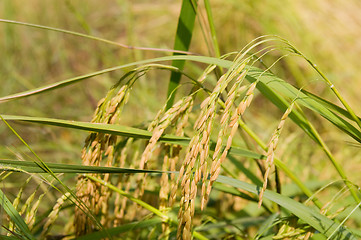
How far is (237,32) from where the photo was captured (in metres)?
3.63

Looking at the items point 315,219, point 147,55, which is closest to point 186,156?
point 315,219

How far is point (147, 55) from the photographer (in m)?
3.73

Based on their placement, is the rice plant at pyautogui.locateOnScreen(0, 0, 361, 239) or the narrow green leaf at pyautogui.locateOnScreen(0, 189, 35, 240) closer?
the rice plant at pyautogui.locateOnScreen(0, 0, 361, 239)

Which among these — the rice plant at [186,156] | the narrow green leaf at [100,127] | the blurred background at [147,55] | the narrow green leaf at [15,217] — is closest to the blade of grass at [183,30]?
the rice plant at [186,156]

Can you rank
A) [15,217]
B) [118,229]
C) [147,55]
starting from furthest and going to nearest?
1. [147,55]
2. [118,229]
3. [15,217]

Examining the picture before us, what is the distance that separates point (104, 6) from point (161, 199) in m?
3.83

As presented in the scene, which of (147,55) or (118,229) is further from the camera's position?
(147,55)

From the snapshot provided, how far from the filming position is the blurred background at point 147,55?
2.59 m

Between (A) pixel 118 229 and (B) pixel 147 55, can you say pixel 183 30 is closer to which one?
(A) pixel 118 229

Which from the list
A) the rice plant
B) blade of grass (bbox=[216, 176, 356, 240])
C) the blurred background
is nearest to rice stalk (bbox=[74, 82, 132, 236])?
the rice plant

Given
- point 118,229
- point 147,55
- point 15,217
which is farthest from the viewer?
point 147,55

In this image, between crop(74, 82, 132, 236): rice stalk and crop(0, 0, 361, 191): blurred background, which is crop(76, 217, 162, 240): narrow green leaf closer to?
crop(74, 82, 132, 236): rice stalk

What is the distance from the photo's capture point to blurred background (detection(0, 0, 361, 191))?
2.59m

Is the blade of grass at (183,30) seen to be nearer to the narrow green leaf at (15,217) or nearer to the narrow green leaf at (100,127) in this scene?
the narrow green leaf at (100,127)
